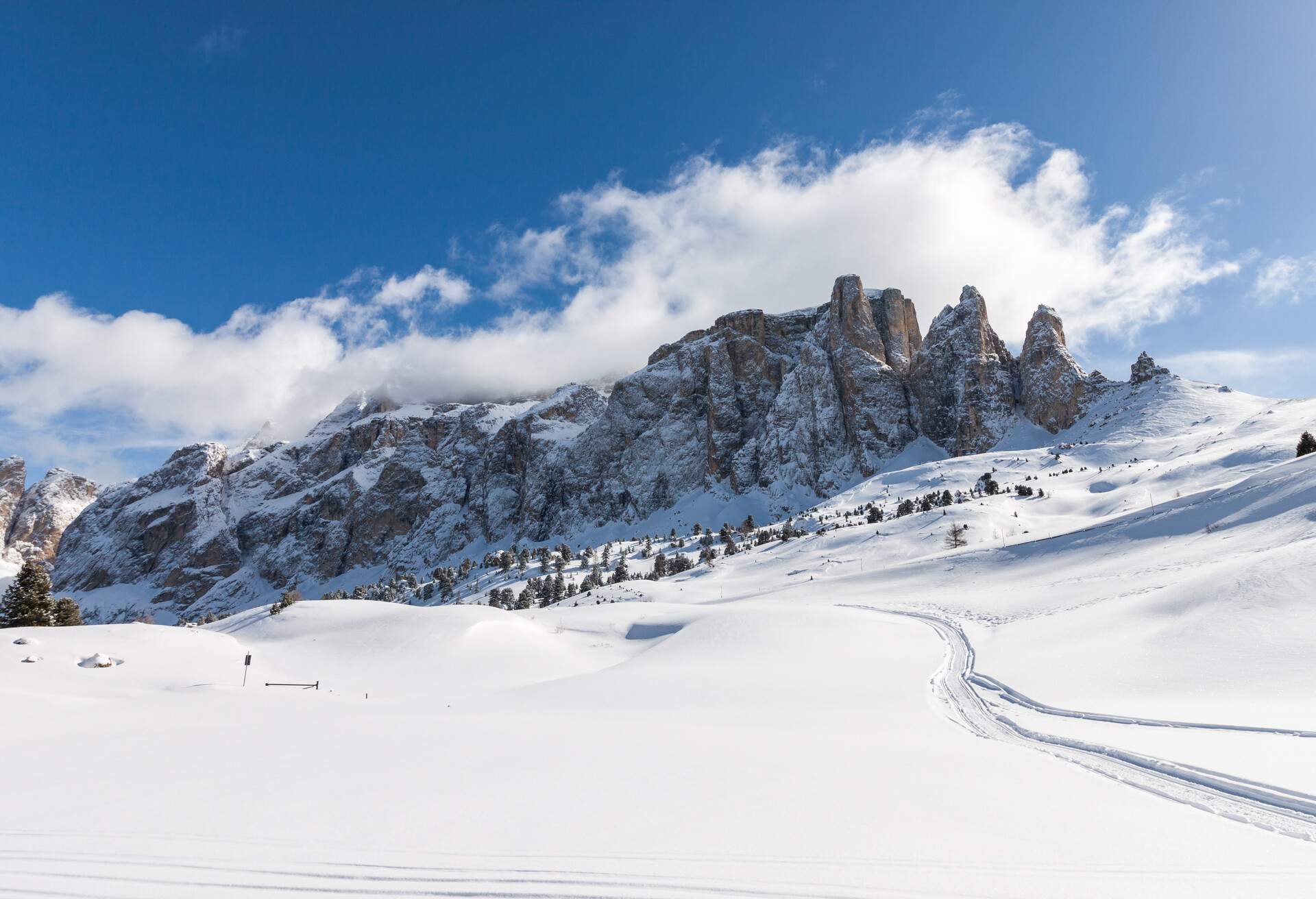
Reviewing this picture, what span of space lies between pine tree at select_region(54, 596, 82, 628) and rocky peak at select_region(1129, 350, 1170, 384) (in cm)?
21711

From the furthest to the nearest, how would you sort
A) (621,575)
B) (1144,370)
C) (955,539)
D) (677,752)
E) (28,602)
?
(1144,370)
(621,575)
(955,539)
(28,602)
(677,752)

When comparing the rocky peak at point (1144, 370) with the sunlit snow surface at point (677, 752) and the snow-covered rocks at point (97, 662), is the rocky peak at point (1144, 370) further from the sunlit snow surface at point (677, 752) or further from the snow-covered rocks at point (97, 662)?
the snow-covered rocks at point (97, 662)

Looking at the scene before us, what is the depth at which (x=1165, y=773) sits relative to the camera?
802 centimetres

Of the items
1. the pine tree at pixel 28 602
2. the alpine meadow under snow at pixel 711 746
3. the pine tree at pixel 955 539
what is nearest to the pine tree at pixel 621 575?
the pine tree at pixel 955 539

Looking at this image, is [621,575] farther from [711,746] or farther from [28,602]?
[711,746]

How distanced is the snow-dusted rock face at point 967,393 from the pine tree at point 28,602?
188745mm

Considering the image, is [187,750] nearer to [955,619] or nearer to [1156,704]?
[1156,704]

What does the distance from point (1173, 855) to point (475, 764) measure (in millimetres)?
7843

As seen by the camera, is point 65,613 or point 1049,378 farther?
point 1049,378

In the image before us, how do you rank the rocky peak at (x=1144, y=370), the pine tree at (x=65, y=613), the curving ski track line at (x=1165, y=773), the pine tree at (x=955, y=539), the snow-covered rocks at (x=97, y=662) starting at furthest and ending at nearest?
the rocky peak at (x=1144, y=370), the pine tree at (x=955, y=539), the pine tree at (x=65, y=613), the snow-covered rocks at (x=97, y=662), the curving ski track line at (x=1165, y=773)

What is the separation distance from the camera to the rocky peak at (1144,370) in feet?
558

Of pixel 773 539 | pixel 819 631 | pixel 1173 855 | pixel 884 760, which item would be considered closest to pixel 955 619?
pixel 819 631

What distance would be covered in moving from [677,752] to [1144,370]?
8457 inches

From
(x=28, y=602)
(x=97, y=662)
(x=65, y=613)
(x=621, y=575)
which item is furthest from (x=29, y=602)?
(x=621, y=575)
